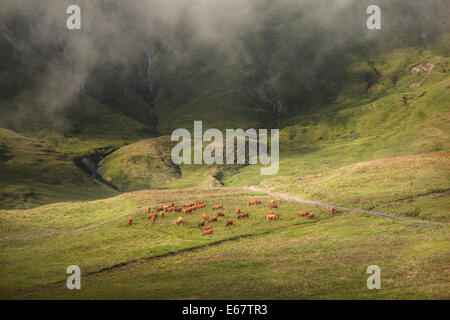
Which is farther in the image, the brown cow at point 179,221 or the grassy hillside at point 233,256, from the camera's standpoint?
the brown cow at point 179,221

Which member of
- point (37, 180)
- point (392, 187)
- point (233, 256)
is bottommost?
point (233, 256)

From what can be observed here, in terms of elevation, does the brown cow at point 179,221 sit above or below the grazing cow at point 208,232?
above

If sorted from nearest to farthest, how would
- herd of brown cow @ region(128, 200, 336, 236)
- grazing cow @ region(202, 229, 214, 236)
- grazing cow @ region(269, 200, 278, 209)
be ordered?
grazing cow @ region(202, 229, 214, 236) < herd of brown cow @ region(128, 200, 336, 236) < grazing cow @ region(269, 200, 278, 209)

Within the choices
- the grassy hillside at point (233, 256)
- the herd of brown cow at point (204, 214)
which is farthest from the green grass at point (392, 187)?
the herd of brown cow at point (204, 214)

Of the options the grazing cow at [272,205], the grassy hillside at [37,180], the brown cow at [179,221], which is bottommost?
the brown cow at [179,221]

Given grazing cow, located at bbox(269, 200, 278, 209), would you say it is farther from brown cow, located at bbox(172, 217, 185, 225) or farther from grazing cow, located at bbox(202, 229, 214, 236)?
brown cow, located at bbox(172, 217, 185, 225)

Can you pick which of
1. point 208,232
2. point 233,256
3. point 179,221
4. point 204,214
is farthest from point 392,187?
point 233,256

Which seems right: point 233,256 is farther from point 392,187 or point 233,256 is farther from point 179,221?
point 392,187

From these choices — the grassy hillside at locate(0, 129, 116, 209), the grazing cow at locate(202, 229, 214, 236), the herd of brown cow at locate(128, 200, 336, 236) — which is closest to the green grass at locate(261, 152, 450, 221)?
the herd of brown cow at locate(128, 200, 336, 236)

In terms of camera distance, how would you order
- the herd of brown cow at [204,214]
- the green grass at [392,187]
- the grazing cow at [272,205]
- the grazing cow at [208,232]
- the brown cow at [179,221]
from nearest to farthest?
1. the grazing cow at [208,232]
2. the herd of brown cow at [204,214]
3. the green grass at [392,187]
4. the brown cow at [179,221]
5. the grazing cow at [272,205]

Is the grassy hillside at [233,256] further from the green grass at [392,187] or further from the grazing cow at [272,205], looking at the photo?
the green grass at [392,187]

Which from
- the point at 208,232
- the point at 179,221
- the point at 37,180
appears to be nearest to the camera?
the point at 208,232

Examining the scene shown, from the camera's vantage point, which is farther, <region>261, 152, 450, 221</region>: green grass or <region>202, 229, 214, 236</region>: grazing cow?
<region>261, 152, 450, 221</region>: green grass
